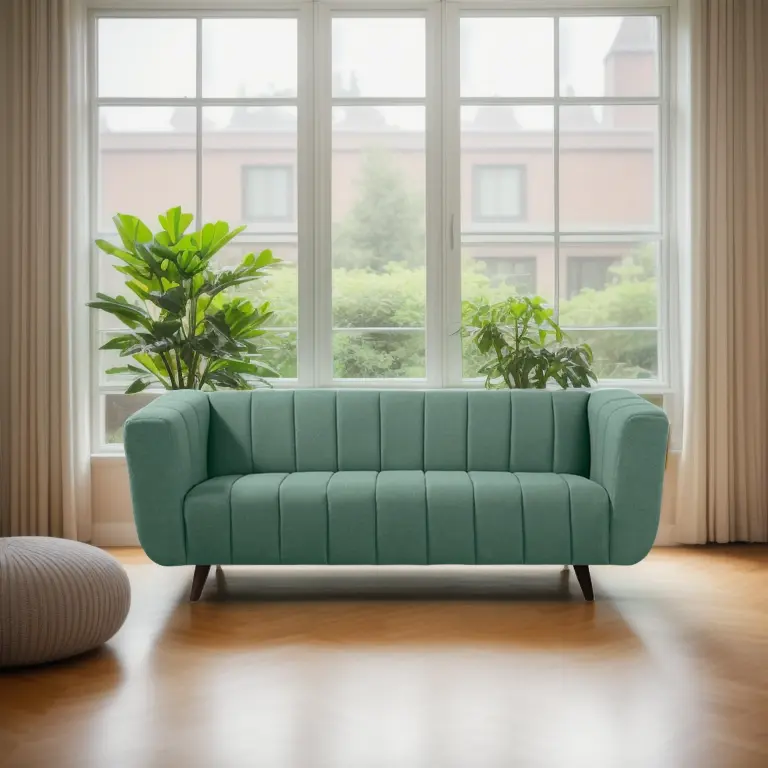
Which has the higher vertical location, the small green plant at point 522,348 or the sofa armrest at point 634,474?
the small green plant at point 522,348

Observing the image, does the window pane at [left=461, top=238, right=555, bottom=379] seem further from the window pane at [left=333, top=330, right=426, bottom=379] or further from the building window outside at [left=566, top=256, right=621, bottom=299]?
the window pane at [left=333, top=330, right=426, bottom=379]

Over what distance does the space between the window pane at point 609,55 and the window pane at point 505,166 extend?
262 mm

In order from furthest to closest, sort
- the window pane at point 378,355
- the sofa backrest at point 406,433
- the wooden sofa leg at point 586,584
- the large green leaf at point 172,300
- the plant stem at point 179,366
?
1. the window pane at point 378,355
2. the plant stem at point 179,366
3. the large green leaf at point 172,300
4. the sofa backrest at point 406,433
5. the wooden sofa leg at point 586,584

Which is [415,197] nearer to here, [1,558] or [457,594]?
[457,594]

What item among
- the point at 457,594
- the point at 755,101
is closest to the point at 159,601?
the point at 457,594

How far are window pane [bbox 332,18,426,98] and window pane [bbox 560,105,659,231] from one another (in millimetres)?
817

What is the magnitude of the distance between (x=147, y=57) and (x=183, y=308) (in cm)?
148

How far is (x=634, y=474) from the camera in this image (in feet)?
11.7

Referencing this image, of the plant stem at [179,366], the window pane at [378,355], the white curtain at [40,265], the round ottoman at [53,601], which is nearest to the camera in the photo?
the round ottoman at [53,601]

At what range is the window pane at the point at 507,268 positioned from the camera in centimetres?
502

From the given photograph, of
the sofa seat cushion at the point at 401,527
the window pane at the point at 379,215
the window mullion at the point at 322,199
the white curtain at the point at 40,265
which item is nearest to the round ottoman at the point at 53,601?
the sofa seat cushion at the point at 401,527

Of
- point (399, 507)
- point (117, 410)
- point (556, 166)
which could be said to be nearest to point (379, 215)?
point (556, 166)

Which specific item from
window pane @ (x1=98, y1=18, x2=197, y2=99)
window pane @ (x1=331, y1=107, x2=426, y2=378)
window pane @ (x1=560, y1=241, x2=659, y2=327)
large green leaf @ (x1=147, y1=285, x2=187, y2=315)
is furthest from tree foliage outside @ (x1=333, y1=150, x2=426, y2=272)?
window pane @ (x1=98, y1=18, x2=197, y2=99)

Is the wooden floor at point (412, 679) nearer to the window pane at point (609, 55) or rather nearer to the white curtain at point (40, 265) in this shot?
the white curtain at point (40, 265)
